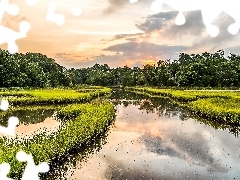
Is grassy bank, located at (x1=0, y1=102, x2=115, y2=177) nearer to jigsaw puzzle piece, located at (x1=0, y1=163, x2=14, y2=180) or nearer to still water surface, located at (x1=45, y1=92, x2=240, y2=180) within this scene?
jigsaw puzzle piece, located at (x1=0, y1=163, x2=14, y2=180)

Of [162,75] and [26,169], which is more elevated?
[162,75]

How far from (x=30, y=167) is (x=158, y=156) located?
733 cm

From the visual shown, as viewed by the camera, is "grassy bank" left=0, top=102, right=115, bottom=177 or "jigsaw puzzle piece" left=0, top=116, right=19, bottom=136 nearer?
"jigsaw puzzle piece" left=0, top=116, right=19, bottom=136

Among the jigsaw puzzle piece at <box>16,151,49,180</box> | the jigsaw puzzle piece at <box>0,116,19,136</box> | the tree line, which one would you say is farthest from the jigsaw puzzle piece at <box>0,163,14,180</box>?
the tree line

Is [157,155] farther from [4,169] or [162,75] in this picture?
[162,75]

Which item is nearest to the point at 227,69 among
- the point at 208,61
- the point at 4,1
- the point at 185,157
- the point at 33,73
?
the point at 208,61

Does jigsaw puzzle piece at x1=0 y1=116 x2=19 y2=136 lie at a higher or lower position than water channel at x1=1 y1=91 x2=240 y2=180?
higher

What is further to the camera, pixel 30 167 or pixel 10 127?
pixel 10 127

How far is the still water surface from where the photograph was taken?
11.8m

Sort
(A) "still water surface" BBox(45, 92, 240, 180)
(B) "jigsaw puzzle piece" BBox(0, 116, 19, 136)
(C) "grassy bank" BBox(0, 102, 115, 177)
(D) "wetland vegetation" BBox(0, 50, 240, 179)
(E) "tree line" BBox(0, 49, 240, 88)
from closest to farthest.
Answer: (B) "jigsaw puzzle piece" BBox(0, 116, 19, 136)
(C) "grassy bank" BBox(0, 102, 115, 177)
(A) "still water surface" BBox(45, 92, 240, 180)
(D) "wetland vegetation" BBox(0, 50, 240, 179)
(E) "tree line" BBox(0, 49, 240, 88)

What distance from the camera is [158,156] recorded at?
47.2 ft

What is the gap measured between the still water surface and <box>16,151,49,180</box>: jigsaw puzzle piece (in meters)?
1.32

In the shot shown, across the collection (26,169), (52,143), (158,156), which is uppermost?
(26,169)

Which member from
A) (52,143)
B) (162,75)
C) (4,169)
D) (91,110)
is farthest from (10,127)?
(162,75)
